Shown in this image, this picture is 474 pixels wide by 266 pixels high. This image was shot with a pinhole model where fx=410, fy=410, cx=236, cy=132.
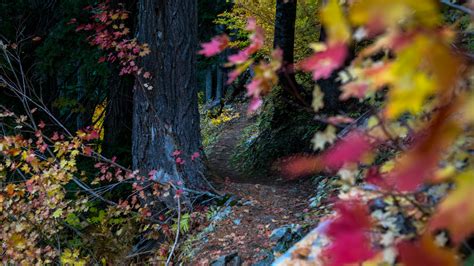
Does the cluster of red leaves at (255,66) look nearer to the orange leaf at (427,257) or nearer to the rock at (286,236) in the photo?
the orange leaf at (427,257)

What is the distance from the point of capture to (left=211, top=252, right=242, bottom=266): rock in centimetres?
390

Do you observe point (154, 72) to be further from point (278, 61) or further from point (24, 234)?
point (278, 61)

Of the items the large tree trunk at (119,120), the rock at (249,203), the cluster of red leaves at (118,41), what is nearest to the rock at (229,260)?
the rock at (249,203)

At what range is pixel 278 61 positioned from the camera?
1.50 m

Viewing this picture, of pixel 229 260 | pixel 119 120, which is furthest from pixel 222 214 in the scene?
pixel 119 120

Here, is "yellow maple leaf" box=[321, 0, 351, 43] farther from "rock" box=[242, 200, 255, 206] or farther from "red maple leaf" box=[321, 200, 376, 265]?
"rock" box=[242, 200, 255, 206]

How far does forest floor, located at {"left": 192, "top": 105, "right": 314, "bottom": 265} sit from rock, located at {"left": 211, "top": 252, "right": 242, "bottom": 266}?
0.05 metres

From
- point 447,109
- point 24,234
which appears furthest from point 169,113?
point 447,109

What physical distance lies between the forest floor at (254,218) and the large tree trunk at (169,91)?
27.0 inches

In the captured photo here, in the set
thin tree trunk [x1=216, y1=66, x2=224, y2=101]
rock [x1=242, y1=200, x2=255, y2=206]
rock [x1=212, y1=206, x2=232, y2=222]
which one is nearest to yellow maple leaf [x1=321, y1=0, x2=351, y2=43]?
rock [x1=212, y1=206, x2=232, y2=222]

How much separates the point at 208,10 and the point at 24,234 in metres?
6.34

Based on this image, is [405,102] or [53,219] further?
[53,219]

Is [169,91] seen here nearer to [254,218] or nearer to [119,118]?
[119,118]

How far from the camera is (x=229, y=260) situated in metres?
3.96
